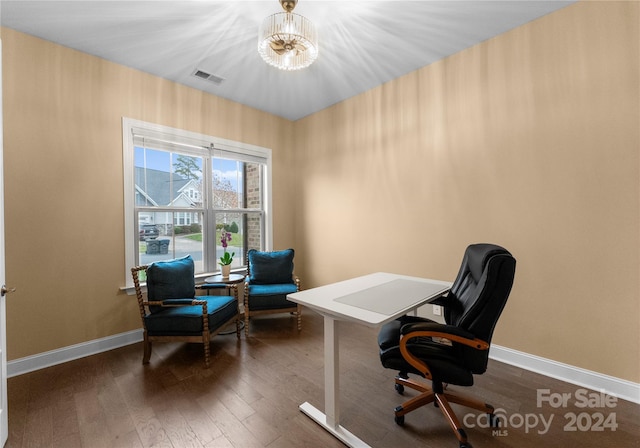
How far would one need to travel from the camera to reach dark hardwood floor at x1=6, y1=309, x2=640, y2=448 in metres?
1.64

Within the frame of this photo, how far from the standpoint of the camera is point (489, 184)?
2596mm

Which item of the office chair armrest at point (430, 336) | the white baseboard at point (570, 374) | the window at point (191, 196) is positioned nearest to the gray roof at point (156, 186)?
the window at point (191, 196)

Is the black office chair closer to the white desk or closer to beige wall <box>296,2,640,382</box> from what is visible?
the white desk

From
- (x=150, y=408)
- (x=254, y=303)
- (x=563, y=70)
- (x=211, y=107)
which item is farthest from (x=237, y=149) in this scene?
(x=563, y=70)

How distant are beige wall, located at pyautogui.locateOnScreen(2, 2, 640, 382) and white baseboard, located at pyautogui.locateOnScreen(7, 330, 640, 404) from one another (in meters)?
0.06

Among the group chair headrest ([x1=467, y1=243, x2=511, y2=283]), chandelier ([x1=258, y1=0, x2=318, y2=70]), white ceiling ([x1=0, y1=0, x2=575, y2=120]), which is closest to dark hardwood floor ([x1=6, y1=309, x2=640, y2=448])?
chair headrest ([x1=467, y1=243, x2=511, y2=283])

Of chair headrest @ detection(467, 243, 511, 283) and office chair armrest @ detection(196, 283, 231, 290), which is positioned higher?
chair headrest @ detection(467, 243, 511, 283)

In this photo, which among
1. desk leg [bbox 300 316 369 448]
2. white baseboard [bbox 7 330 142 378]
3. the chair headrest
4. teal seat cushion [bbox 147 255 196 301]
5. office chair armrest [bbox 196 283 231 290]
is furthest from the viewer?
office chair armrest [bbox 196 283 231 290]

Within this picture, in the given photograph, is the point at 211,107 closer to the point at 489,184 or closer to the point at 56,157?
the point at 56,157

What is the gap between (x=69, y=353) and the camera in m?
2.58

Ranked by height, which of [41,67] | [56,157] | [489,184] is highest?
[41,67]

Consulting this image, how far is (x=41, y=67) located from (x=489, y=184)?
4285 millimetres

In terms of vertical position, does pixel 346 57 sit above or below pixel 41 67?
above

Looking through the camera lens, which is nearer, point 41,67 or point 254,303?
point 41,67
